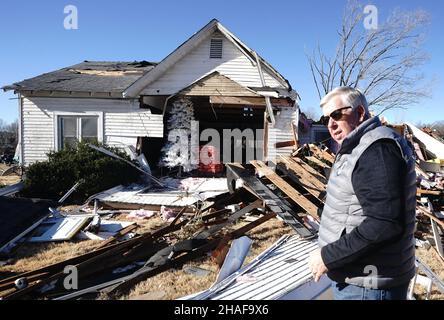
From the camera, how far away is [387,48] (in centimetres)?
2952

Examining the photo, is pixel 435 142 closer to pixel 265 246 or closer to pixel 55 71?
pixel 265 246

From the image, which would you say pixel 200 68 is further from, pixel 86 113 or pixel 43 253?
pixel 43 253

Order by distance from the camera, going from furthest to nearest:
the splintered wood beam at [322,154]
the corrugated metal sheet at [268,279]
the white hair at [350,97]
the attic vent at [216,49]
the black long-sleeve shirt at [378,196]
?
the attic vent at [216,49] < the splintered wood beam at [322,154] < the corrugated metal sheet at [268,279] < the white hair at [350,97] < the black long-sleeve shirt at [378,196]

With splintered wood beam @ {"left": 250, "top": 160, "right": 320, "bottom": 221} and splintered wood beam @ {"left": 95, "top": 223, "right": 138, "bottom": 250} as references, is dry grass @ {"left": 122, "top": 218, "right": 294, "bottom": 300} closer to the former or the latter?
splintered wood beam @ {"left": 95, "top": 223, "right": 138, "bottom": 250}

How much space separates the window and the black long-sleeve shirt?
1250 centimetres

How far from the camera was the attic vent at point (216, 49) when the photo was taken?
13.0 metres

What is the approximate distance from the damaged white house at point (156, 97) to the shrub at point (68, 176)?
2.96 metres

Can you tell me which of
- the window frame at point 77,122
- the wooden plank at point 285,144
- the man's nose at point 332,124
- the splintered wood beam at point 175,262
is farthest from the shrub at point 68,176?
the man's nose at point 332,124

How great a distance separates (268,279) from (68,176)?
7.63 m

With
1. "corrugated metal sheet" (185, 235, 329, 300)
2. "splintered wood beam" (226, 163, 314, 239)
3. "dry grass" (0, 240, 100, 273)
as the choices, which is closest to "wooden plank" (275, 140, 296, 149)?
"splintered wood beam" (226, 163, 314, 239)

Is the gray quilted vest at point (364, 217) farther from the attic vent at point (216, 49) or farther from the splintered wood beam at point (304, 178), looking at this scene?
the attic vent at point (216, 49)

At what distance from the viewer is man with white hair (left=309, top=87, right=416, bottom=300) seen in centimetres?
166

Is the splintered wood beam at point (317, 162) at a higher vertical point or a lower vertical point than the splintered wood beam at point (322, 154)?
lower

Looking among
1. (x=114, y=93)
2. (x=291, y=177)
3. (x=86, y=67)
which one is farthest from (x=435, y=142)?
(x=86, y=67)
